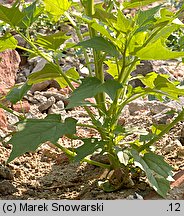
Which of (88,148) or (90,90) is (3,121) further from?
(90,90)

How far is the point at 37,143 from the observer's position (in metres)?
1.41

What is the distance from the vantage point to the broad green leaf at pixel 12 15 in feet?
5.03

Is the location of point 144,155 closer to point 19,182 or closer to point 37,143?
point 37,143

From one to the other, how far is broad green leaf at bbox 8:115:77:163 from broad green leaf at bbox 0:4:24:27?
30 cm

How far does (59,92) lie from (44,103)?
230 millimetres

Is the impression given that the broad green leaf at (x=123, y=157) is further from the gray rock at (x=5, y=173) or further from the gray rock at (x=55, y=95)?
the gray rock at (x=55, y=95)

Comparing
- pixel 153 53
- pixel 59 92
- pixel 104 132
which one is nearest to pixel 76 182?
pixel 104 132

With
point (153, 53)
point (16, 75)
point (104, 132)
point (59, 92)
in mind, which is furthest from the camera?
point (16, 75)

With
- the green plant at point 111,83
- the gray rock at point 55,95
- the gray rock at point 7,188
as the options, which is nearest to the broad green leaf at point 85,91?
the green plant at point 111,83

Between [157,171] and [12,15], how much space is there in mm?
623

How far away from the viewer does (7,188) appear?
5.99ft

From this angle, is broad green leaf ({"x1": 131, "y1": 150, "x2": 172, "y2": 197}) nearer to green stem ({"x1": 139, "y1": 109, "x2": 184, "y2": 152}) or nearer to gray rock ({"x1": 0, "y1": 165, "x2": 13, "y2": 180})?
green stem ({"x1": 139, "y1": 109, "x2": 184, "y2": 152})

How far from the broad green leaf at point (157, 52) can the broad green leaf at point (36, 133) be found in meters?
0.29

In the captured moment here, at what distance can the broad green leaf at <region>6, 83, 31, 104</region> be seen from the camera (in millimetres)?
1780
